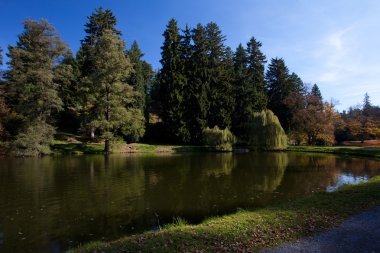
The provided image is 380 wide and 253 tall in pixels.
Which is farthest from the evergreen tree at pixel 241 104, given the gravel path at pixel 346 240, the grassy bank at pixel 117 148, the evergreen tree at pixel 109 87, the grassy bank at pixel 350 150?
the gravel path at pixel 346 240

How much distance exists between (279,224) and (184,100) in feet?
138

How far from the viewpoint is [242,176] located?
65.6 feet

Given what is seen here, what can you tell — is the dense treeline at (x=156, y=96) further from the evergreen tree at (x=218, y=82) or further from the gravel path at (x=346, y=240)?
the gravel path at (x=346, y=240)

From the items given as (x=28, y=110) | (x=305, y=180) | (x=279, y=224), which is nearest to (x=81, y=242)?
(x=279, y=224)

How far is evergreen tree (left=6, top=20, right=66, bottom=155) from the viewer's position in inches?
1330

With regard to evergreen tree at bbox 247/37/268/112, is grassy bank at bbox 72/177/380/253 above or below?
below

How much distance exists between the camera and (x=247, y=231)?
311 inches

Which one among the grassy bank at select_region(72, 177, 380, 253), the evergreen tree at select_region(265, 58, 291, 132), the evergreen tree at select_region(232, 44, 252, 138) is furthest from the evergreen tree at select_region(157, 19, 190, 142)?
the grassy bank at select_region(72, 177, 380, 253)

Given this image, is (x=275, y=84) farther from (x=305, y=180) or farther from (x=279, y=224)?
(x=279, y=224)

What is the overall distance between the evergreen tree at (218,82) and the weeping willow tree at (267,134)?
8.06m

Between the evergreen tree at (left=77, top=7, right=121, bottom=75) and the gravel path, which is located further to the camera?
the evergreen tree at (left=77, top=7, right=121, bottom=75)

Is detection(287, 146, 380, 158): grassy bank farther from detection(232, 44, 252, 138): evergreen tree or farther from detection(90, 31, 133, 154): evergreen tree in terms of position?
detection(90, 31, 133, 154): evergreen tree

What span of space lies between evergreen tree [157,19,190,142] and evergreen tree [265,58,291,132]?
21321mm

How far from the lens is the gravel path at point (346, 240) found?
265 inches
